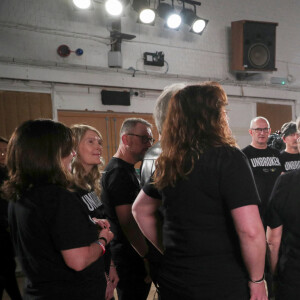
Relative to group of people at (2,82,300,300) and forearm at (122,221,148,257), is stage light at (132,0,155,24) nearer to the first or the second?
forearm at (122,221,148,257)

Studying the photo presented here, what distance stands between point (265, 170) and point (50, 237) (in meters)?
2.68

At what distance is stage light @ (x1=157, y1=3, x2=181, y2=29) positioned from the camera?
5434mm

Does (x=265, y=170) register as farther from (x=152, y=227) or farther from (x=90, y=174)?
(x=152, y=227)

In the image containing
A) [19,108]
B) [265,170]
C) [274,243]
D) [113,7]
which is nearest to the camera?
[274,243]

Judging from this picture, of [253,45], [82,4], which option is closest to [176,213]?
[82,4]

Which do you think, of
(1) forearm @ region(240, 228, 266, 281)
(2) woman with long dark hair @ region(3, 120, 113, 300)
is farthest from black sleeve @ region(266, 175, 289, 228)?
(2) woman with long dark hair @ region(3, 120, 113, 300)

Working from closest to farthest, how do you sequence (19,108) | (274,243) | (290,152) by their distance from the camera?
1. (274,243)
2. (290,152)
3. (19,108)

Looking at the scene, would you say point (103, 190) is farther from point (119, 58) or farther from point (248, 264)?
point (119, 58)

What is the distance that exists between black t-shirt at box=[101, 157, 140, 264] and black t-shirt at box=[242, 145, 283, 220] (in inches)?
73.6

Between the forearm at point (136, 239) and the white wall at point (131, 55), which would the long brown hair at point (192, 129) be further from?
the white wall at point (131, 55)

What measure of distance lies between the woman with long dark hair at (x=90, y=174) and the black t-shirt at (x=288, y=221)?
875 mm

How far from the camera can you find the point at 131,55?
5.46 metres

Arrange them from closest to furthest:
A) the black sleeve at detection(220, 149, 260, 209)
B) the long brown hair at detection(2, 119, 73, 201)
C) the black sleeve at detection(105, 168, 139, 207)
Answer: the black sleeve at detection(220, 149, 260, 209), the long brown hair at detection(2, 119, 73, 201), the black sleeve at detection(105, 168, 139, 207)

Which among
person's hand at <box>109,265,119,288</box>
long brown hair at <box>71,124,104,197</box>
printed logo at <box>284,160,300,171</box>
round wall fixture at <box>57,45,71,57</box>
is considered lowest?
person's hand at <box>109,265,119,288</box>
